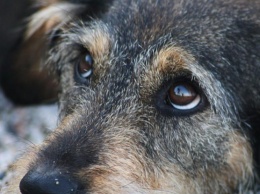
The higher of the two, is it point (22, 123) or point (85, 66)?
point (85, 66)

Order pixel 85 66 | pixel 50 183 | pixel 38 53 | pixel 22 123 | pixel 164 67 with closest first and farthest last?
pixel 50 183, pixel 164 67, pixel 85 66, pixel 38 53, pixel 22 123

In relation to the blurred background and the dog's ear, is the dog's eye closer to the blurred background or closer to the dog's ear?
the dog's ear

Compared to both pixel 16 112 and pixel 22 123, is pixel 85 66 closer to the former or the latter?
pixel 22 123

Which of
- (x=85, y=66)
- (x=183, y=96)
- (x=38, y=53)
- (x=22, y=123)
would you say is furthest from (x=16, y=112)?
(x=183, y=96)

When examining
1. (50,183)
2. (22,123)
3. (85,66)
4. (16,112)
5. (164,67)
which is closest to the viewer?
(50,183)

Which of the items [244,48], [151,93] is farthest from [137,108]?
[244,48]

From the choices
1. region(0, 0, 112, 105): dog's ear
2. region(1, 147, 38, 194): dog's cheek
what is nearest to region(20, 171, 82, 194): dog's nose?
region(1, 147, 38, 194): dog's cheek

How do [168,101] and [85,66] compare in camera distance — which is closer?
[168,101]
